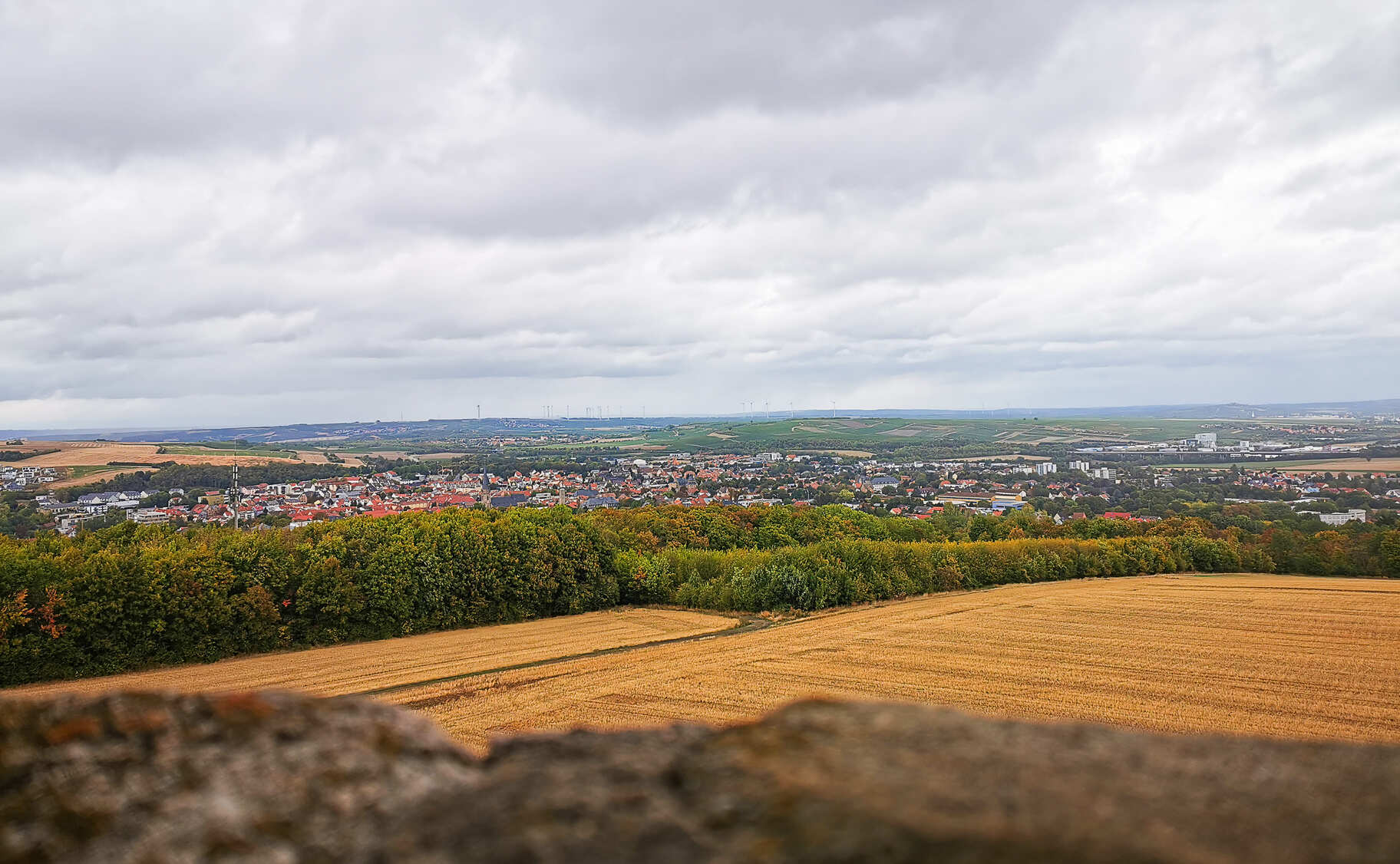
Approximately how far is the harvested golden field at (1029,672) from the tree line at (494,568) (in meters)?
10.8

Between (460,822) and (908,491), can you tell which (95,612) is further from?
(908,491)

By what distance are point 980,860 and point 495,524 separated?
2038 inches

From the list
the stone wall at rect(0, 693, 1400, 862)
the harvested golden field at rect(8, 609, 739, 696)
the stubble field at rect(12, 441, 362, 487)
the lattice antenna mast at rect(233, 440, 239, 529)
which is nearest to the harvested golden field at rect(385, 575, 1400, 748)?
the harvested golden field at rect(8, 609, 739, 696)

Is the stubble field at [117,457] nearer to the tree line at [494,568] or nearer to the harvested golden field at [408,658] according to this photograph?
the tree line at [494,568]

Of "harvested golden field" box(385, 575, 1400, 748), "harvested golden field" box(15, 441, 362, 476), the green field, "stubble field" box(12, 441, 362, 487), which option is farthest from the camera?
the green field

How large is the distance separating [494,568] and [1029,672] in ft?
108

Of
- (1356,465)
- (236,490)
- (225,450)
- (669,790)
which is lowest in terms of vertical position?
(1356,465)

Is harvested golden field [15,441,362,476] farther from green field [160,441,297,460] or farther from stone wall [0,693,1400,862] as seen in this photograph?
stone wall [0,693,1400,862]

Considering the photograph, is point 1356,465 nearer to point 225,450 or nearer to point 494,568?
point 494,568

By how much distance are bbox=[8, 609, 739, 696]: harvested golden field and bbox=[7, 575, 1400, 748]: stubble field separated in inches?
7.7

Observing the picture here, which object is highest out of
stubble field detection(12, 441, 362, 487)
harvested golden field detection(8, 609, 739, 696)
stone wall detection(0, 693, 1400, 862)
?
stone wall detection(0, 693, 1400, 862)

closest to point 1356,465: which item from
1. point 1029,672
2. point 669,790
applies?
point 1029,672

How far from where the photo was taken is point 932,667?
2995 centimetres

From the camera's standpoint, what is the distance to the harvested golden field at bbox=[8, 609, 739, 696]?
102ft
